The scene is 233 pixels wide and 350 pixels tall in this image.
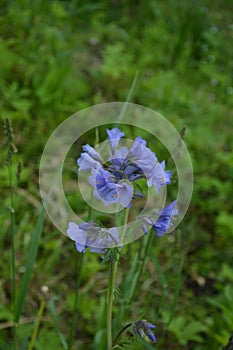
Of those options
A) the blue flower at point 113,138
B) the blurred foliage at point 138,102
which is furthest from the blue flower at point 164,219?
the blurred foliage at point 138,102

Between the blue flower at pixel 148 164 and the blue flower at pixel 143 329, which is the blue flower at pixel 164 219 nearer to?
the blue flower at pixel 148 164

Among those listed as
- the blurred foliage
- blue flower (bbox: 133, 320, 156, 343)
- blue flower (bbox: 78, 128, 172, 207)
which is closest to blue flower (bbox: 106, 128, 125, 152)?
blue flower (bbox: 78, 128, 172, 207)

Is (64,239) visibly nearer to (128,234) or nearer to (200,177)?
(200,177)

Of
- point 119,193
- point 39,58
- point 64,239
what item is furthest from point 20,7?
point 119,193

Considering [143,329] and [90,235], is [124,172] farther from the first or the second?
[143,329]

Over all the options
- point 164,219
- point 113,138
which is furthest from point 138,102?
point 164,219

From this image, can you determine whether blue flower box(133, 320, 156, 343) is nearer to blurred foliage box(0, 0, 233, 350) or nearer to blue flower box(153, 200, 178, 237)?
blue flower box(153, 200, 178, 237)

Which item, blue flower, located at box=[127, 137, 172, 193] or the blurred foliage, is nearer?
blue flower, located at box=[127, 137, 172, 193]

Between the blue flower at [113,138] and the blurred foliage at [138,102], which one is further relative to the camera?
the blurred foliage at [138,102]
